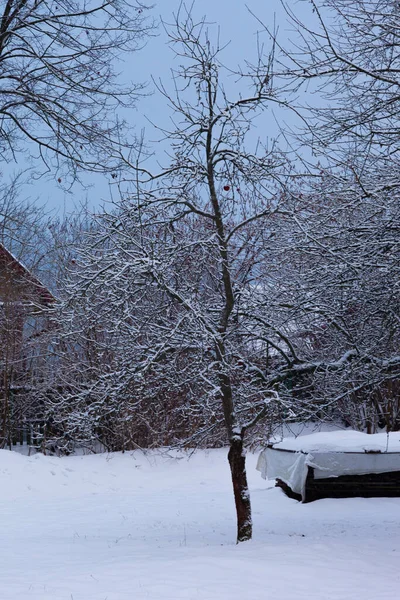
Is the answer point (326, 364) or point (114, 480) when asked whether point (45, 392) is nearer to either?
point (114, 480)

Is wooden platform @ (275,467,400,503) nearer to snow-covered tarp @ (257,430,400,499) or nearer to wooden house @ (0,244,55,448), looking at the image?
snow-covered tarp @ (257,430,400,499)

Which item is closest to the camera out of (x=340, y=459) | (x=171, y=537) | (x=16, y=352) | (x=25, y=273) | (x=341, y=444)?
(x=171, y=537)

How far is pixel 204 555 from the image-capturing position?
23.8ft

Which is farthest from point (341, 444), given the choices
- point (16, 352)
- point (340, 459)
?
point (16, 352)

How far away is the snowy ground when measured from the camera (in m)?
5.98

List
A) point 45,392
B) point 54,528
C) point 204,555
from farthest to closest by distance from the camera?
point 45,392 < point 54,528 < point 204,555

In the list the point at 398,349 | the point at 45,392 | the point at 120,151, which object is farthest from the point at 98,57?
the point at 45,392

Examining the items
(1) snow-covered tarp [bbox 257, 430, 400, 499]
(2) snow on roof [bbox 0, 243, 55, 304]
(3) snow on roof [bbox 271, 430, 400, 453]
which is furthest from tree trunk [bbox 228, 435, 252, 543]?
(2) snow on roof [bbox 0, 243, 55, 304]

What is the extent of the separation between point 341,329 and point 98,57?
446 centimetres

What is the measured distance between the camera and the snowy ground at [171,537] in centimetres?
598

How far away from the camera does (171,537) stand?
9414mm

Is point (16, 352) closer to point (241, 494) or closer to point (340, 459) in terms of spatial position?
point (340, 459)

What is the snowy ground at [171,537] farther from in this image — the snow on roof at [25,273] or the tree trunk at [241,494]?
the snow on roof at [25,273]

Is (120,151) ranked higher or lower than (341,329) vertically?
higher
